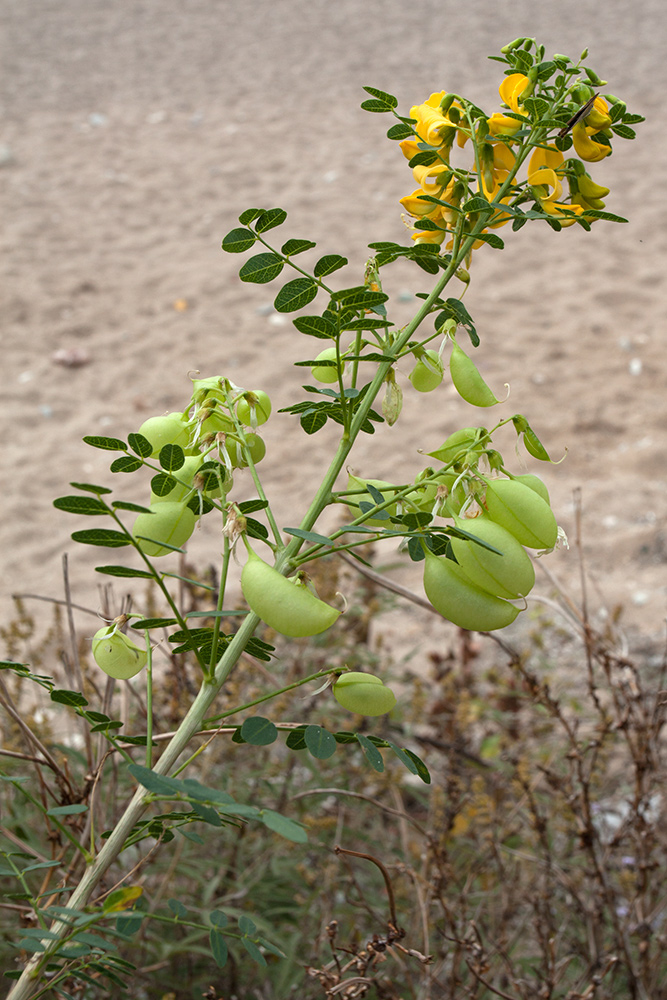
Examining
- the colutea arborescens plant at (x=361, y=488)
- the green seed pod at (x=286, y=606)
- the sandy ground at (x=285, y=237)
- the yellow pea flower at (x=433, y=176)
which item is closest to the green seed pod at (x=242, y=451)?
the colutea arborescens plant at (x=361, y=488)

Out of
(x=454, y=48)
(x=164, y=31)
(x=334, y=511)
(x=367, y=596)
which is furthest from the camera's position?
(x=164, y=31)

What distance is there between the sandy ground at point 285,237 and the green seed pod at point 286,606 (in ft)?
6.89

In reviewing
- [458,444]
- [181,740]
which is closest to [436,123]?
[458,444]

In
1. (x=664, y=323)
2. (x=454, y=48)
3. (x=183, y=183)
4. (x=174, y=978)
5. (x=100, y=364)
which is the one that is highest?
(x=454, y=48)

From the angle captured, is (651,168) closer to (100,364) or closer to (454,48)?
(454,48)

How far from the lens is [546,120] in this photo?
60cm

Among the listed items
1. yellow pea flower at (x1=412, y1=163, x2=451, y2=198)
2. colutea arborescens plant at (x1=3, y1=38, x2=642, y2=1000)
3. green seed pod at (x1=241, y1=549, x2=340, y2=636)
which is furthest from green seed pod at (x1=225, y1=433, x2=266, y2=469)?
yellow pea flower at (x1=412, y1=163, x2=451, y2=198)

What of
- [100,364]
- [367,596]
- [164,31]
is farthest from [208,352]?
[164,31]

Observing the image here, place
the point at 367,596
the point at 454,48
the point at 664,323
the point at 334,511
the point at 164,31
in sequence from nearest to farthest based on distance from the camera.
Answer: the point at 367,596 < the point at 334,511 < the point at 664,323 < the point at 454,48 < the point at 164,31

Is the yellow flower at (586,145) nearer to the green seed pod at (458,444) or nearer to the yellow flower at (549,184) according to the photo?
the yellow flower at (549,184)

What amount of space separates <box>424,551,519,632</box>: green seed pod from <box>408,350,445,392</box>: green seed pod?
0.50 ft

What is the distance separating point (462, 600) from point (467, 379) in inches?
6.6

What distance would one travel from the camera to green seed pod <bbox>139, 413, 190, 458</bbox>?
61 centimetres

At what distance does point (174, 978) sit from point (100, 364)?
310 centimetres
